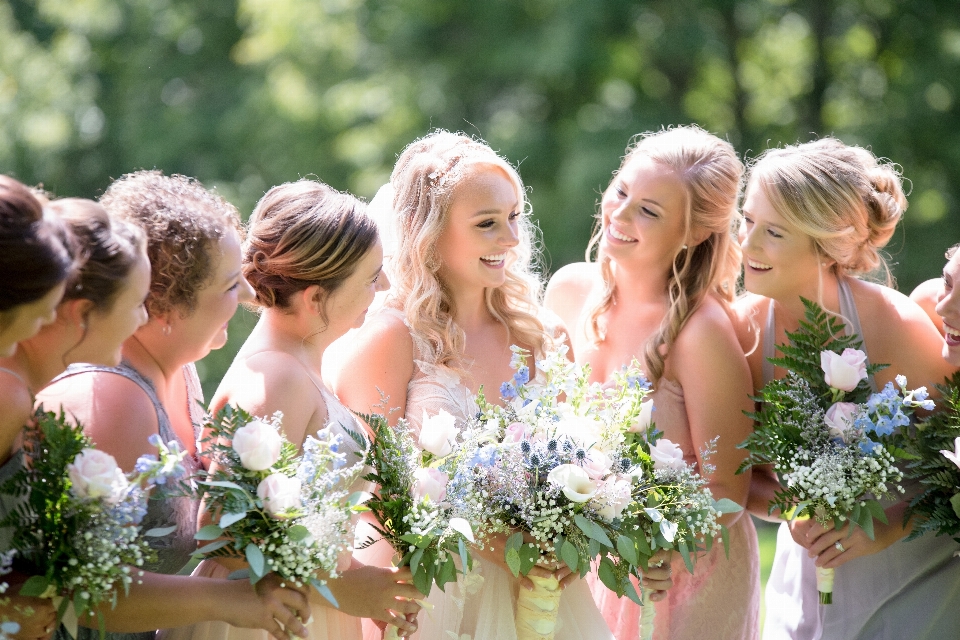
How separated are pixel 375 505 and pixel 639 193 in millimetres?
2151

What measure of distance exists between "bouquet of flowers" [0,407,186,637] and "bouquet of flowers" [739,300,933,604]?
234 centimetres

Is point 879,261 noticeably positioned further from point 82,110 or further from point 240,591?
point 82,110

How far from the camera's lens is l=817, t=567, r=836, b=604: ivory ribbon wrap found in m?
4.09

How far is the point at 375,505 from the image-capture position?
345 cm

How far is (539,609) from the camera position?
3.77m

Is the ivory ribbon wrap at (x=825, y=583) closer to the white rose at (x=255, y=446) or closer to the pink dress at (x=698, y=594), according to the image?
the pink dress at (x=698, y=594)

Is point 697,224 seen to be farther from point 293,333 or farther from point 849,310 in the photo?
point 293,333

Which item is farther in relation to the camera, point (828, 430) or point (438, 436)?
point (828, 430)

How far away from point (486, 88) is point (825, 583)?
1291cm

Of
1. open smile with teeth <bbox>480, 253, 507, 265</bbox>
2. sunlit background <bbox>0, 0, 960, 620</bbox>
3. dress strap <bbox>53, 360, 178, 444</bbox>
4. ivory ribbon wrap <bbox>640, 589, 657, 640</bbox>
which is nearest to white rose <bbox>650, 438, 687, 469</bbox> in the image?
ivory ribbon wrap <bbox>640, 589, 657, 640</bbox>

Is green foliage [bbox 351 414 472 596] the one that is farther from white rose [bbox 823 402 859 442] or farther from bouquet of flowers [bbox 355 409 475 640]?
white rose [bbox 823 402 859 442]

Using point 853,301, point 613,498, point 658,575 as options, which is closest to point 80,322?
point 613,498

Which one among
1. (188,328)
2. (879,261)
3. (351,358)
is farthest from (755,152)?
(188,328)

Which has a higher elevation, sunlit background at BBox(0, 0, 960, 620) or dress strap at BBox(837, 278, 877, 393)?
sunlit background at BBox(0, 0, 960, 620)
